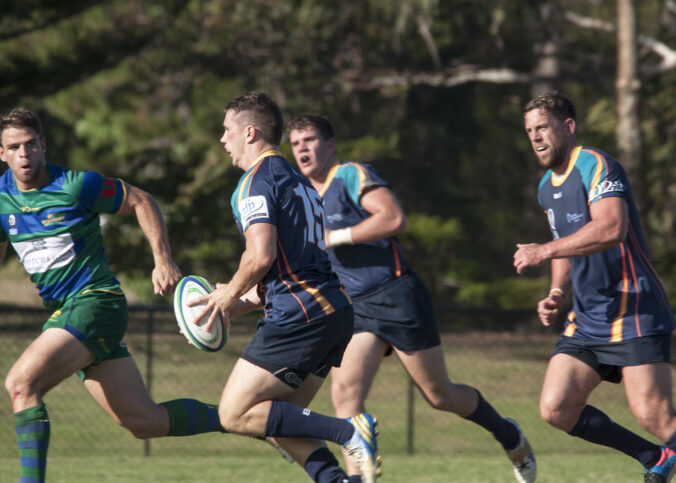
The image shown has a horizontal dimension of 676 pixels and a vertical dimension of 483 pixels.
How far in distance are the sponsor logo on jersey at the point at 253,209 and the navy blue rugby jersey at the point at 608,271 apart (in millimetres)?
1835

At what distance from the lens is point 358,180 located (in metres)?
6.33

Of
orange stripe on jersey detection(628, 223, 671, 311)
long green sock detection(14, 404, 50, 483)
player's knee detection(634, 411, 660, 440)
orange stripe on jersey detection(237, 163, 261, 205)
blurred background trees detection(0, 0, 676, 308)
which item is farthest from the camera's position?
blurred background trees detection(0, 0, 676, 308)

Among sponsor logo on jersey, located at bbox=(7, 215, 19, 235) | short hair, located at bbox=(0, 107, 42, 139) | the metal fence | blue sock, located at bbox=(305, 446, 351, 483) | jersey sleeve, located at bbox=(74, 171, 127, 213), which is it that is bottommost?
the metal fence

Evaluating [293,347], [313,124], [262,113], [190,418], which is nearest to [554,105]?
[313,124]

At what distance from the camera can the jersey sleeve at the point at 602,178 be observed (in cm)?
538

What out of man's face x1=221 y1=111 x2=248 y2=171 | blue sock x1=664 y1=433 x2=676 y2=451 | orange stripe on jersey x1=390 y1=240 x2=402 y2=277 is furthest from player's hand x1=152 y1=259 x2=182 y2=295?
blue sock x1=664 y1=433 x2=676 y2=451

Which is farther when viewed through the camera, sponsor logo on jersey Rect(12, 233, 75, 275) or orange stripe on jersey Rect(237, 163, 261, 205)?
sponsor logo on jersey Rect(12, 233, 75, 275)

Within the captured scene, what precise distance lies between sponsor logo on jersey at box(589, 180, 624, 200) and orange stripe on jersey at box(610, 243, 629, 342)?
35 centimetres

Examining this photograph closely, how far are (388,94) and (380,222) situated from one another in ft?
49.6

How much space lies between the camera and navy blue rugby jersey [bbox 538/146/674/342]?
214 inches

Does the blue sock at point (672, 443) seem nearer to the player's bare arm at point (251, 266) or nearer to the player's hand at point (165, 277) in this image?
the player's bare arm at point (251, 266)

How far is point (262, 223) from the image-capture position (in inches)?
187

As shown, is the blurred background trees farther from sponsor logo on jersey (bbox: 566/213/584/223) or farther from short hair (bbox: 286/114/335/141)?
sponsor logo on jersey (bbox: 566/213/584/223)

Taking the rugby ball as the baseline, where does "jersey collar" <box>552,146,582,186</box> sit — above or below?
above
